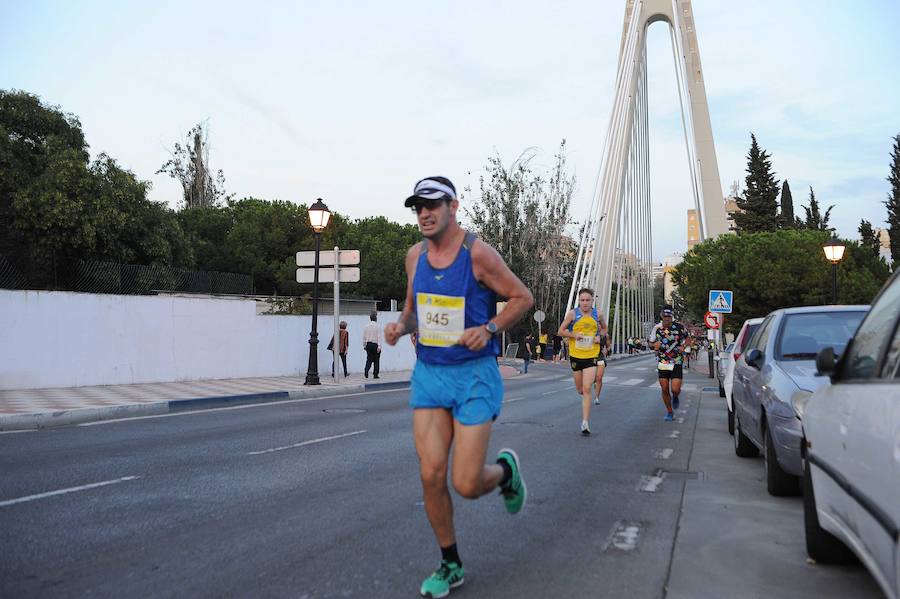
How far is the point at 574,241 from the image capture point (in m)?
→ 50.7

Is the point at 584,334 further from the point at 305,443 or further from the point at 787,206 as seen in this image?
the point at 787,206

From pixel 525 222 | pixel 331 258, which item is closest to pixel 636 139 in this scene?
pixel 525 222

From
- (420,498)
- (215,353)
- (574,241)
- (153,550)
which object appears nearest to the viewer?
(153,550)

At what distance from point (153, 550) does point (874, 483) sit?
12.6 feet

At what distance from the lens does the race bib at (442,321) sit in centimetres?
418

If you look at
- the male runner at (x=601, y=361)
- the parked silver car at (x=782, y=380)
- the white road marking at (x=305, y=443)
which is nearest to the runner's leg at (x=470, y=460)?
the parked silver car at (x=782, y=380)

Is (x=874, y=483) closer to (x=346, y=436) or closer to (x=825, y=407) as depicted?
(x=825, y=407)

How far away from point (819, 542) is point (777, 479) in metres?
2.09

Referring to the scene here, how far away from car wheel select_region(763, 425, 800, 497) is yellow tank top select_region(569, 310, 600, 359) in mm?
5322

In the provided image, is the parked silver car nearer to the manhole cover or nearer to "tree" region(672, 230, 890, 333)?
the manhole cover

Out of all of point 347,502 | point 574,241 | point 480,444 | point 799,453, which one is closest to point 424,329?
point 480,444

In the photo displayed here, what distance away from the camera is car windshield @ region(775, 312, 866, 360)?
24.8ft

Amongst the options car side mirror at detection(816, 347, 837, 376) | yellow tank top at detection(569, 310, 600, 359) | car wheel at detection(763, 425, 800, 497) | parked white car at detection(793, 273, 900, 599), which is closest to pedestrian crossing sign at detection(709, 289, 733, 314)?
yellow tank top at detection(569, 310, 600, 359)

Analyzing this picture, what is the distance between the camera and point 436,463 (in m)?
4.00
